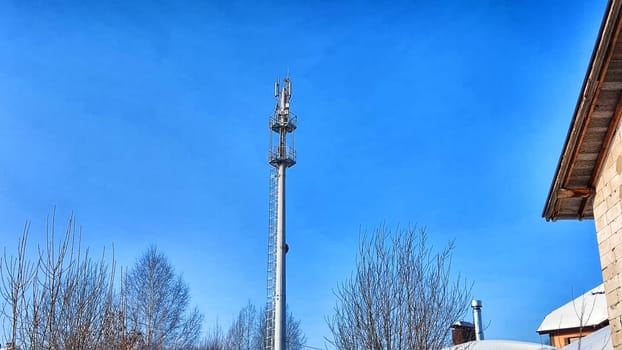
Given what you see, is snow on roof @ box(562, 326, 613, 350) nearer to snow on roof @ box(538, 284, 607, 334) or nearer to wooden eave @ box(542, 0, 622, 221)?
wooden eave @ box(542, 0, 622, 221)

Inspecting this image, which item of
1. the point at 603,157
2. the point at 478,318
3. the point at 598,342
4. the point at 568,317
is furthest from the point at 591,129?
the point at 568,317

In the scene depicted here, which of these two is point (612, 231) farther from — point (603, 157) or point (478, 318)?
point (478, 318)

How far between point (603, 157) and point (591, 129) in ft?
1.25

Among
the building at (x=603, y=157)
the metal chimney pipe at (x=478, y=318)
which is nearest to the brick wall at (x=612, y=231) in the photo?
the building at (x=603, y=157)

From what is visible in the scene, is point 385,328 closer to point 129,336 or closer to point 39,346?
point 129,336

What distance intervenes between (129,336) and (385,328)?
4.30m

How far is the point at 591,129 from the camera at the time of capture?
6.80 m

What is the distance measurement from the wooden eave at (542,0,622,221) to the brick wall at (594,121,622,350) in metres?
0.20

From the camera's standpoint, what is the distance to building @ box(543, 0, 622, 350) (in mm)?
6160

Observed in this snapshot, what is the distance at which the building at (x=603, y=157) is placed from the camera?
6160 millimetres

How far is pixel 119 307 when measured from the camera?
29.4ft

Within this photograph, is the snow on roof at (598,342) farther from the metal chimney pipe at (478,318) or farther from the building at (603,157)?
the metal chimney pipe at (478,318)

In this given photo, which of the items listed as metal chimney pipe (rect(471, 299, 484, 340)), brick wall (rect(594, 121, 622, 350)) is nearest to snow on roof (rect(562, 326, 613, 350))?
brick wall (rect(594, 121, 622, 350))

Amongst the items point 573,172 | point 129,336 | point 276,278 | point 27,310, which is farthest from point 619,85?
point 276,278
